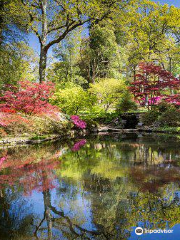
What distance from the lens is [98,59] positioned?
80.9 ft

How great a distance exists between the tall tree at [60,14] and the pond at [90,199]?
937 centimetres

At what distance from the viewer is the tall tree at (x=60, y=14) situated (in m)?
12.5

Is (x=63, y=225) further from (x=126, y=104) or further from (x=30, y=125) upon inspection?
(x=126, y=104)

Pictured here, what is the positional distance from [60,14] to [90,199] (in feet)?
41.1

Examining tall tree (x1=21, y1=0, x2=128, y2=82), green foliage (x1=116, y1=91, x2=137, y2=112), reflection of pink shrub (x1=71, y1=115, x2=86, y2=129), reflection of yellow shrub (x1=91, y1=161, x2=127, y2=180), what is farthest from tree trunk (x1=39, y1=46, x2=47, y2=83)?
reflection of yellow shrub (x1=91, y1=161, x2=127, y2=180)

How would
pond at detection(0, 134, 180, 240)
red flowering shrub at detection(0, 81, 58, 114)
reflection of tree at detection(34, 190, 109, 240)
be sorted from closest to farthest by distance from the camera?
reflection of tree at detection(34, 190, 109, 240) → pond at detection(0, 134, 180, 240) → red flowering shrub at detection(0, 81, 58, 114)

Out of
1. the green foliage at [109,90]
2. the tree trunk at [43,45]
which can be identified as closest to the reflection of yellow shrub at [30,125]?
the tree trunk at [43,45]

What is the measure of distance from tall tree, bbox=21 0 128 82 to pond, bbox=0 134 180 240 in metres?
9.37

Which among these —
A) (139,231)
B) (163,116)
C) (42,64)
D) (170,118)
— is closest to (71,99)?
(42,64)

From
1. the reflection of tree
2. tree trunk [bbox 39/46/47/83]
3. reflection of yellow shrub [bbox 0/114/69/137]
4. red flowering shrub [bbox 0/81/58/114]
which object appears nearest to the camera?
the reflection of tree

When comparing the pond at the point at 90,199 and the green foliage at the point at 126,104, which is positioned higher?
the green foliage at the point at 126,104

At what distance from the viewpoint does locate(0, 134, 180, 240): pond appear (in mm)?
2770

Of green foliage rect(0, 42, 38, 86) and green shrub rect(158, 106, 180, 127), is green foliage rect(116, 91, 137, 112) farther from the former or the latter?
green foliage rect(0, 42, 38, 86)

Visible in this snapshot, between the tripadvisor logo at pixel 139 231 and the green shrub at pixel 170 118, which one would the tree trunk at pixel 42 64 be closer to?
the green shrub at pixel 170 118
